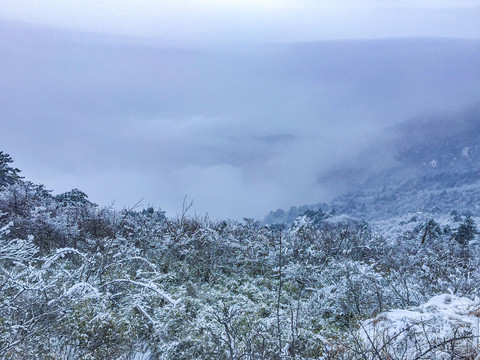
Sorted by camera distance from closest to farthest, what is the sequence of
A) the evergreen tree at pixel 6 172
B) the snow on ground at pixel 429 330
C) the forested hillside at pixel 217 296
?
the snow on ground at pixel 429 330
the forested hillside at pixel 217 296
the evergreen tree at pixel 6 172

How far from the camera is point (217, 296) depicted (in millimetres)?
6723

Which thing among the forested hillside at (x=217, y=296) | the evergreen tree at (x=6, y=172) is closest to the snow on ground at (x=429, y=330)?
the forested hillside at (x=217, y=296)

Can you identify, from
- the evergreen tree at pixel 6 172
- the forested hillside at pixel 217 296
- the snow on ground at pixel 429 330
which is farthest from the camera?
the evergreen tree at pixel 6 172

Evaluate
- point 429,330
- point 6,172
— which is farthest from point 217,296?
point 6,172

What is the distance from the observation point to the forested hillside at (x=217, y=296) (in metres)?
3.94

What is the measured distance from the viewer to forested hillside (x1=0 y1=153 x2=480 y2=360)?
12.9 ft

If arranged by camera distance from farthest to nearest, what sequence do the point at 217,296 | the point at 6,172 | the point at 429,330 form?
1. the point at 6,172
2. the point at 217,296
3. the point at 429,330

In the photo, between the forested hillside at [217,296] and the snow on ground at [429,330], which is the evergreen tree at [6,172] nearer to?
the forested hillside at [217,296]

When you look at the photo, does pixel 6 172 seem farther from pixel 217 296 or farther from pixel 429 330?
pixel 429 330

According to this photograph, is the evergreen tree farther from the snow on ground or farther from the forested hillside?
the snow on ground

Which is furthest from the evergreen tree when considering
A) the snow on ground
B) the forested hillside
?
the snow on ground

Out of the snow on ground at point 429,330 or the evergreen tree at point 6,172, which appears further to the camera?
the evergreen tree at point 6,172

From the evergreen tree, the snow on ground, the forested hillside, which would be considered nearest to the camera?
the snow on ground

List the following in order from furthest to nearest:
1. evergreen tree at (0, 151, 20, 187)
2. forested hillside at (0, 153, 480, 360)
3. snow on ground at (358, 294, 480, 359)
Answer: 1. evergreen tree at (0, 151, 20, 187)
2. forested hillside at (0, 153, 480, 360)
3. snow on ground at (358, 294, 480, 359)
